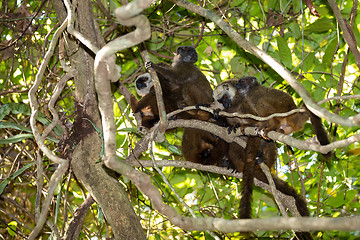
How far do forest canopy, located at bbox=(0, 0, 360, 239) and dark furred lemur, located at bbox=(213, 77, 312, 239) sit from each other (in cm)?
11

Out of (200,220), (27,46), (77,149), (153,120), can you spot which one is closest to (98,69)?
(200,220)

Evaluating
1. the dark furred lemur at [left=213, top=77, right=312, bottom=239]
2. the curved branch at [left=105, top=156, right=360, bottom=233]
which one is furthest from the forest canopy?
the dark furred lemur at [left=213, top=77, right=312, bottom=239]

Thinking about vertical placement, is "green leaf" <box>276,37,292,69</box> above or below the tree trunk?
above

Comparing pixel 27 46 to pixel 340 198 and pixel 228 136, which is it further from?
pixel 340 198

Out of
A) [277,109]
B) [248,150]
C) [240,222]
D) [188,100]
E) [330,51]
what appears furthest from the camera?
[188,100]

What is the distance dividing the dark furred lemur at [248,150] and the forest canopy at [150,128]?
0.11m

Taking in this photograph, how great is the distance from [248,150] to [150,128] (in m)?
1.58

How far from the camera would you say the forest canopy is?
225 centimetres

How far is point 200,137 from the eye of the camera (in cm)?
530

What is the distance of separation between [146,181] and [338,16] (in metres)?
2.67

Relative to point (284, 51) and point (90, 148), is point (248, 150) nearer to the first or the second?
point (284, 51)

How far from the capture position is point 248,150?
4.37 m

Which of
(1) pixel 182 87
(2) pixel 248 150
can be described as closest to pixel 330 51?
(2) pixel 248 150

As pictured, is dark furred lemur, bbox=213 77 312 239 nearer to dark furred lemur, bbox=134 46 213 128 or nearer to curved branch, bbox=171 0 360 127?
dark furred lemur, bbox=134 46 213 128
